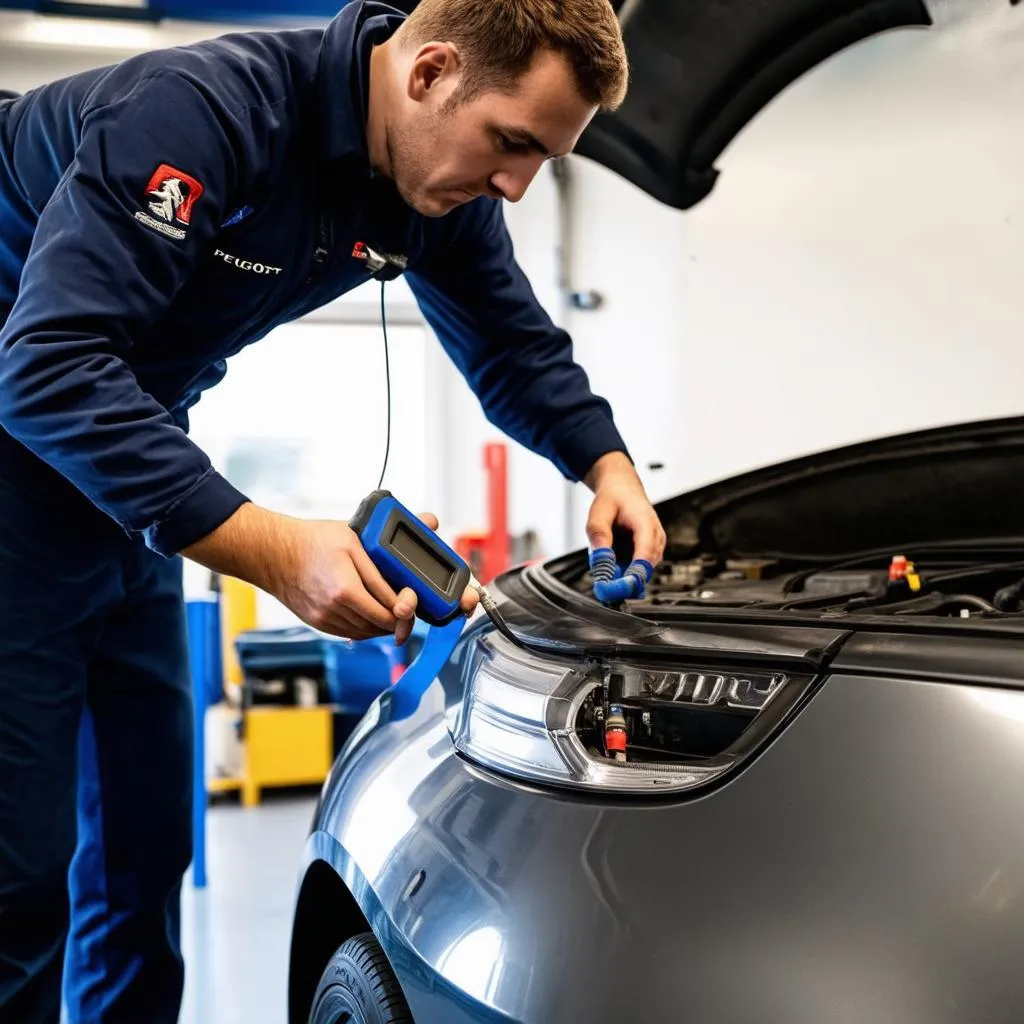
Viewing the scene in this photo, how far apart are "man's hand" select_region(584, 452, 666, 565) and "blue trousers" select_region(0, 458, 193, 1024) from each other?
59 centimetres

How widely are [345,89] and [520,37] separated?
0.24 m

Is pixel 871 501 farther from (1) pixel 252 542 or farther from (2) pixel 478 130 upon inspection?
(1) pixel 252 542

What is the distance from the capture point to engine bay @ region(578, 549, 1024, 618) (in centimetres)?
110

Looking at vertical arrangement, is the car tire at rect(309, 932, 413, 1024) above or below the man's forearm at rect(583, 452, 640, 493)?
below

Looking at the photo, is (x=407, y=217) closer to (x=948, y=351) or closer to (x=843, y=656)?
(x=843, y=656)

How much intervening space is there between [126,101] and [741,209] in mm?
2397

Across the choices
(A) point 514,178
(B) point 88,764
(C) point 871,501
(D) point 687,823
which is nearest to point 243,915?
(B) point 88,764

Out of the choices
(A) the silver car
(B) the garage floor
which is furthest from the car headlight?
(B) the garage floor

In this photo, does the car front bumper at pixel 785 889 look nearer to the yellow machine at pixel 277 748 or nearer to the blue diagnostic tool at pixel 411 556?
the blue diagnostic tool at pixel 411 556

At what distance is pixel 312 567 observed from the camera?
972mm

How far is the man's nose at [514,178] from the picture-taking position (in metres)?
1.15

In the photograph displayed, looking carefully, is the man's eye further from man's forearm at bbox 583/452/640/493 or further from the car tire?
the car tire

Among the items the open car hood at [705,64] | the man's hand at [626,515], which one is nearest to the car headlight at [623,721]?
the man's hand at [626,515]

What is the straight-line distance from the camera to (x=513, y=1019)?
683 mm
